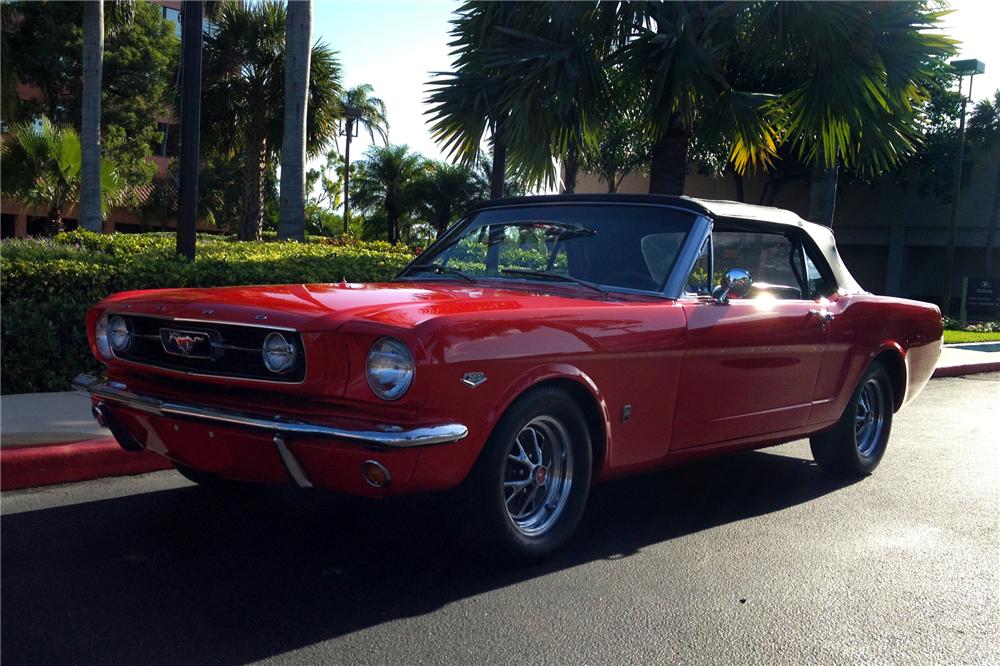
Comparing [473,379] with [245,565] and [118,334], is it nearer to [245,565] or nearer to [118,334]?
[245,565]

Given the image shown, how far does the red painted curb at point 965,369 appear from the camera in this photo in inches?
548

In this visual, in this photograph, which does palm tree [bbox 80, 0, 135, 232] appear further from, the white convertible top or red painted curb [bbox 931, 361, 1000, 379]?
the white convertible top

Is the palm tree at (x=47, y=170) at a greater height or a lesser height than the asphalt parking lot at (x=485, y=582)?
greater

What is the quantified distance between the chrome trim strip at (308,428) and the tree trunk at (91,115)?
46.0 ft

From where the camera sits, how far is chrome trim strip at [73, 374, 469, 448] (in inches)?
140

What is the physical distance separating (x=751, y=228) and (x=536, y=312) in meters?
2.05

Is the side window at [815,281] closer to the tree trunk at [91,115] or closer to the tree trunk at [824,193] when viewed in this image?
the tree trunk at [824,193]

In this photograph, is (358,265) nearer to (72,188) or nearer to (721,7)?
(721,7)

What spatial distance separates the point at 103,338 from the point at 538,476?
2083 millimetres

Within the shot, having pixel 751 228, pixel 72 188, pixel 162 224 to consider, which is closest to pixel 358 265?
pixel 751 228

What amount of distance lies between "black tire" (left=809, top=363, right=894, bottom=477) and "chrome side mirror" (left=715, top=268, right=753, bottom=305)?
1602 millimetres

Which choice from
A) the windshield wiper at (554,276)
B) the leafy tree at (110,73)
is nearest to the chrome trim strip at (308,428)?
the windshield wiper at (554,276)

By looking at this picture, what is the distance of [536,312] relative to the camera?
412 centimetres

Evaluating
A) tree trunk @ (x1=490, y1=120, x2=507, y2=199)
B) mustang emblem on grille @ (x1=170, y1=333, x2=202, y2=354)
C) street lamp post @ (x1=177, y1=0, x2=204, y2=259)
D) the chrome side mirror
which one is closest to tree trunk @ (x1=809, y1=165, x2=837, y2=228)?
tree trunk @ (x1=490, y1=120, x2=507, y2=199)
